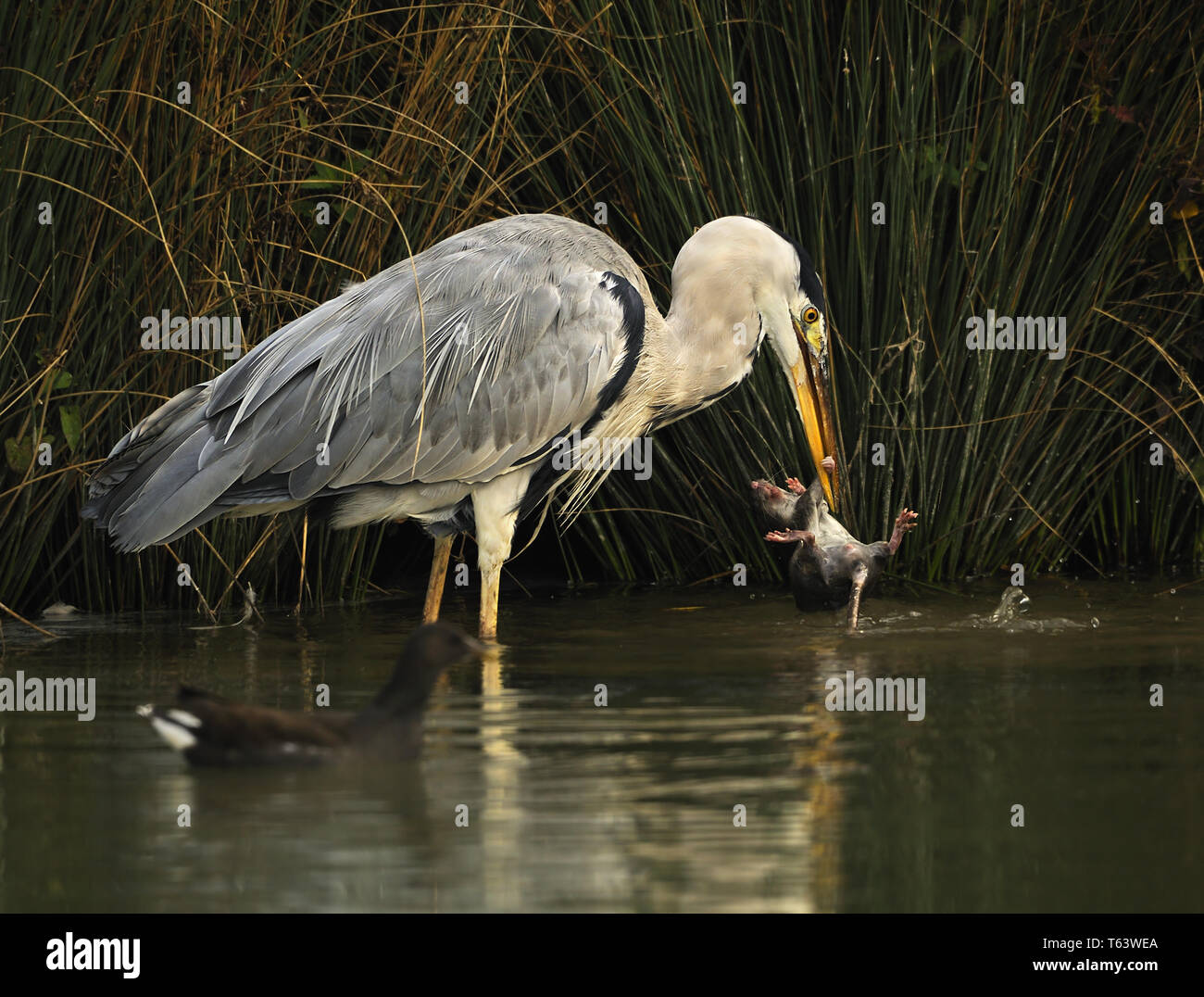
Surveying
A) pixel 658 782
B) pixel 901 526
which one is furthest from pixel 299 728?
pixel 901 526

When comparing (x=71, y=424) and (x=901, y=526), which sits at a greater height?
(x=71, y=424)

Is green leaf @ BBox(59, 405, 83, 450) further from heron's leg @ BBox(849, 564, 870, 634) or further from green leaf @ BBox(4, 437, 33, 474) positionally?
heron's leg @ BBox(849, 564, 870, 634)

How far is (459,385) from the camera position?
24.3 feet

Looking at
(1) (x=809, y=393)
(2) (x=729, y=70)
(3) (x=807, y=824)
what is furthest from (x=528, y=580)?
(3) (x=807, y=824)

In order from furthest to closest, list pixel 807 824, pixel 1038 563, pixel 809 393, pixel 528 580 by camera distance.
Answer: pixel 528 580 → pixel 1038 563 → pixel 809 393 → pixel 807 824

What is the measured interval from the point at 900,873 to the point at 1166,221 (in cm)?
511

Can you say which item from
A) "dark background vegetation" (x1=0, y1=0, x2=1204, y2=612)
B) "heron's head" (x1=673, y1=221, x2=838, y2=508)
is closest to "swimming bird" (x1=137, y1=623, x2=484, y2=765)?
"dark background vegetation" (x1=0, y1=0, x2=1204, y2=612)

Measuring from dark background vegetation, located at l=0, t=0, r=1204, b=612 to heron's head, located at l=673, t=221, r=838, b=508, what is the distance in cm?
42

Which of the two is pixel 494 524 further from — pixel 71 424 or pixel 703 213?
pixel 703 213

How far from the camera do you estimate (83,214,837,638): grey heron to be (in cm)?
Result: 709

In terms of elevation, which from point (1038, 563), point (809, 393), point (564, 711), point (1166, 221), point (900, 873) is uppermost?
point (1166, 221)

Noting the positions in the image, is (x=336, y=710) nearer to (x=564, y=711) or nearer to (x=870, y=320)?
(x=564, y=711)

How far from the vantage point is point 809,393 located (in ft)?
25.9

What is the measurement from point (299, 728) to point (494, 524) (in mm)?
2557
